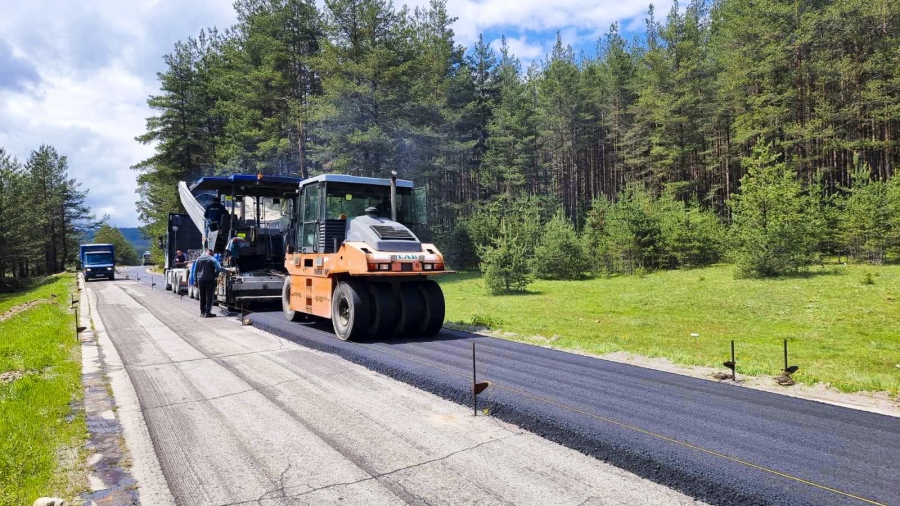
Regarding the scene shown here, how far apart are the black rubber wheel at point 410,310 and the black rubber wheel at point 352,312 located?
586 mm

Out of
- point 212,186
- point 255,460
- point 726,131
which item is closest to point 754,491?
point 255,460

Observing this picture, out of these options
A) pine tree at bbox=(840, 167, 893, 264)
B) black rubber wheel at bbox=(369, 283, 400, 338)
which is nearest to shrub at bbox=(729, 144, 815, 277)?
pine tree at bbox=(840, 167, 893, 264)

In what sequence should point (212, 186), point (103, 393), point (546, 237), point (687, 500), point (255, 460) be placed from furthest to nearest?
1. point (546, 237)
2. point (212, 186)
3. point (103, 393)
4. point (255, 460)
5. point (687, 500)

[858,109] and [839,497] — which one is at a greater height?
[858,109]

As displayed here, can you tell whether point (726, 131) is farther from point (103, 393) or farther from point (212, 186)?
point (103, 393)

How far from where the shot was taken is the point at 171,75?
40531 mm

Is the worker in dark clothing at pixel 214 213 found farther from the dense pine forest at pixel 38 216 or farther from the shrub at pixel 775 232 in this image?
the dense pine forest at pixel 38 216

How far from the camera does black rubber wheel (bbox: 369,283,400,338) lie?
8.96 meters

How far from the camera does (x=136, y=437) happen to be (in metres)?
4.57

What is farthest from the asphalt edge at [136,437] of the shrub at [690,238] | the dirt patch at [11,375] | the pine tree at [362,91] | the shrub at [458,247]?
the shrub at [458,247]

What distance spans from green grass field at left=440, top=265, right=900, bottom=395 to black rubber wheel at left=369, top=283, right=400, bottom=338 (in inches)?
94.0

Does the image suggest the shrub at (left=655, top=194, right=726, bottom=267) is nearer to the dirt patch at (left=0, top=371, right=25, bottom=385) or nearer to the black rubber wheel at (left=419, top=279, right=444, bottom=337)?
the black rubber wheel at (left=419, top=279, right=444, bottom=337)

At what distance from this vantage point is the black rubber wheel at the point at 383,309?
8961 millimetres

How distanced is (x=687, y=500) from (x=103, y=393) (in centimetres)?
627
